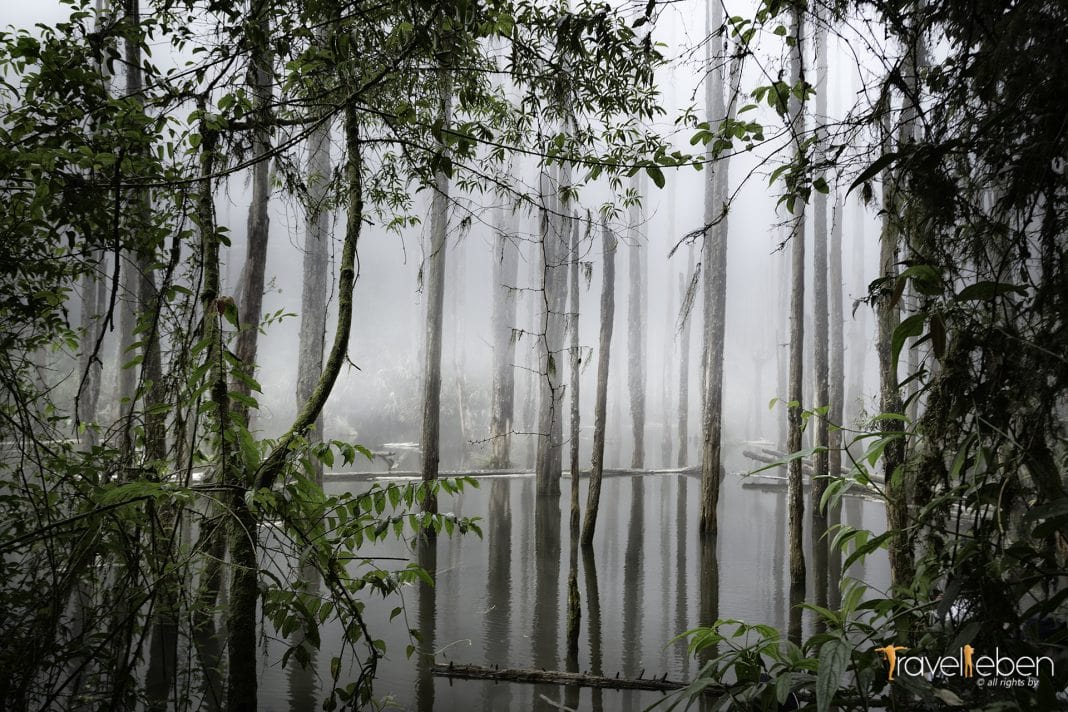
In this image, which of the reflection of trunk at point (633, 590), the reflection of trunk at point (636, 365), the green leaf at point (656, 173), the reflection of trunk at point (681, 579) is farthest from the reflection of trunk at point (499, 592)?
the reflection of trunk at point (636, 365)

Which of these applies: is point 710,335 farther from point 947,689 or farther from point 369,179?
point 947,689

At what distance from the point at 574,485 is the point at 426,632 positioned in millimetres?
4081

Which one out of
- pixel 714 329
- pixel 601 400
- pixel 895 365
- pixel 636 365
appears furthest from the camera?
pixel 636 365

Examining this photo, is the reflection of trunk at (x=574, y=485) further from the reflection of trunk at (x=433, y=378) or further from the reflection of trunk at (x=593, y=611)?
the reflection of trunk at (x=433, y=378)

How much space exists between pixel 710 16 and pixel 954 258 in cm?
1750

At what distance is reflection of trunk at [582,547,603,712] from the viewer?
474 centimetres

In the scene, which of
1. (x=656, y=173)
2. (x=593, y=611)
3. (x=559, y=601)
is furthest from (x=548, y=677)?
(x=656, y=173)

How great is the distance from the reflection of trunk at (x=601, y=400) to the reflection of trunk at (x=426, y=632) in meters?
2.16

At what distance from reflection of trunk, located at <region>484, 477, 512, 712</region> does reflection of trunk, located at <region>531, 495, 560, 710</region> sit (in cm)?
25

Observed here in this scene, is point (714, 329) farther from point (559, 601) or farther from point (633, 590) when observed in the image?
point (559, 601)

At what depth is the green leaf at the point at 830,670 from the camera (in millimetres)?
919

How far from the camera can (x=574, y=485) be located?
9.55m

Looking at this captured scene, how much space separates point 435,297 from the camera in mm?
12438

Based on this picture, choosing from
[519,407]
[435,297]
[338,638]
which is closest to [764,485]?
[435,297]
